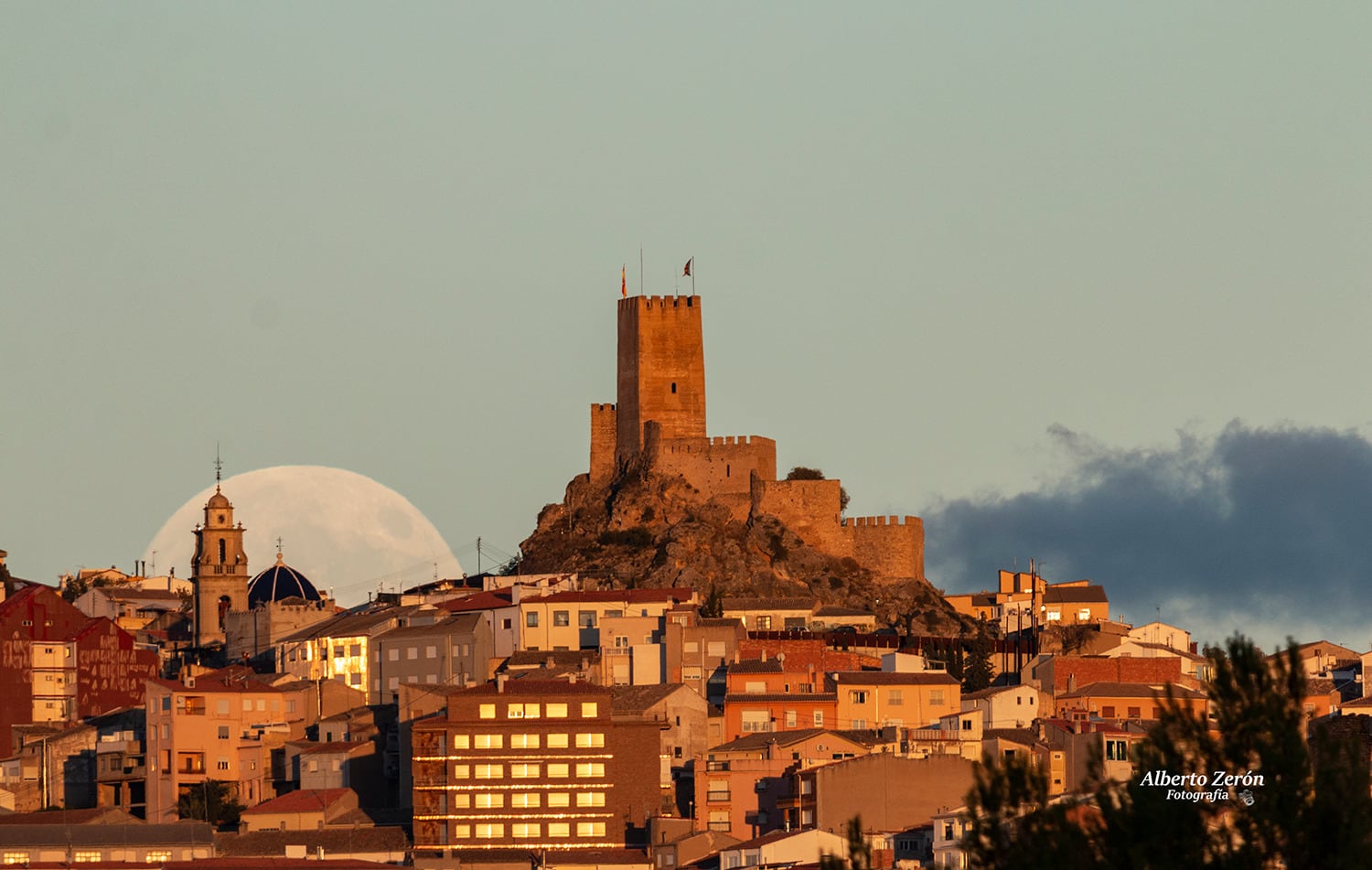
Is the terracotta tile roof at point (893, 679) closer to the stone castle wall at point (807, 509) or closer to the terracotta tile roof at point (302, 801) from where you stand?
the terracotta tile roof at point (302, 801)

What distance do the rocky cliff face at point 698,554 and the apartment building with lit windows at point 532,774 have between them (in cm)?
3489

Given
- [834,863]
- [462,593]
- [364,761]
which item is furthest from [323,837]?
[834,863]

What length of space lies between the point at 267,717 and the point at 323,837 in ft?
46.1

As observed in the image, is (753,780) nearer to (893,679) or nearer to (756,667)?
(893,679)

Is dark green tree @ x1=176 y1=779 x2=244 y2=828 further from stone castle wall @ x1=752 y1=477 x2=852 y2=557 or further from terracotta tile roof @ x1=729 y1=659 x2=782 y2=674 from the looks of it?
stone castle wall @ x1=752 y1=477 x2=852 y2=557

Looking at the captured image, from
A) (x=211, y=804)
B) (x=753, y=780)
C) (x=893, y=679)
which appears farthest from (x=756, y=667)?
(x=211, y=804)

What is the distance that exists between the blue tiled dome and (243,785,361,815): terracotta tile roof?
108 ft

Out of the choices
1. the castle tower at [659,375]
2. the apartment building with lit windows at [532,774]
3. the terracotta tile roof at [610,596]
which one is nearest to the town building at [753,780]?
the apartment building with lit windows at [532,774]

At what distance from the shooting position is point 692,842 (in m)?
71.2

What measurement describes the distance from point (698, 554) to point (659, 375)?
11.0 meters

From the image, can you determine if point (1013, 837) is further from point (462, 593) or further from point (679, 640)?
point (462, 593)

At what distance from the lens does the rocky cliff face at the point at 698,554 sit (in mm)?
113938

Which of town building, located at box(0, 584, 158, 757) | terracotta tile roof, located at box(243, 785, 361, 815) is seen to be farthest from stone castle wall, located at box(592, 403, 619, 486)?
terracotta tile roof, located at box(243, 785, 361, 815)

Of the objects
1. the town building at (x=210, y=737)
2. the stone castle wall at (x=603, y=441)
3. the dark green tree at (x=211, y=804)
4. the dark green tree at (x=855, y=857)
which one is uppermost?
the stone castle wall at (x=603, y=441)
